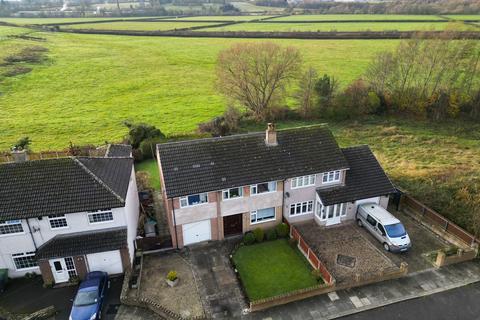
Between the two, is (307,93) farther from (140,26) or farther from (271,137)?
(140,26)

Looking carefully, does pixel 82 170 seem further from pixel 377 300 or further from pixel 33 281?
pixel 377 300

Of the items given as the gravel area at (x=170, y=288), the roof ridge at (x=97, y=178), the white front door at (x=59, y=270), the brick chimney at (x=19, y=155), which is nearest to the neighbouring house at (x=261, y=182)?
the gravel area at (x=170, y=288)

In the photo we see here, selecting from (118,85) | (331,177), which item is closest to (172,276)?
Answer: (331,177)

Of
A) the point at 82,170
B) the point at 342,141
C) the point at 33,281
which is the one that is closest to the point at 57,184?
the point at 82,170

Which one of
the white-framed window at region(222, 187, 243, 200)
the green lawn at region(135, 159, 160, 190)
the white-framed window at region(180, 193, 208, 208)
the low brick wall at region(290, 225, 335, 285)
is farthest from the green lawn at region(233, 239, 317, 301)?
the green lawn at region(135, 159, 160, 190)

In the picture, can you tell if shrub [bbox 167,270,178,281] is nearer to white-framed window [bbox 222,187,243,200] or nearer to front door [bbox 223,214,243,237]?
front door [bbox 223,214,243,237]
